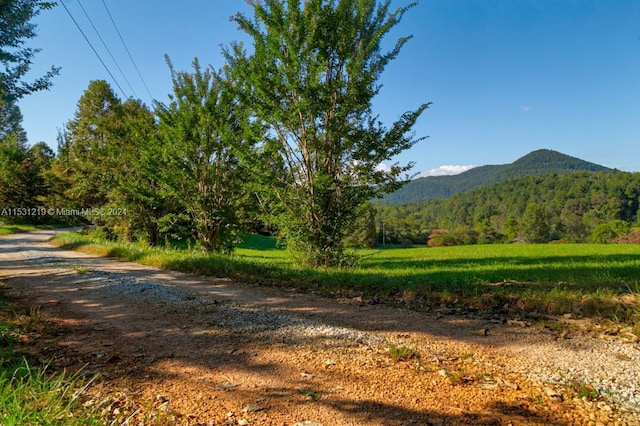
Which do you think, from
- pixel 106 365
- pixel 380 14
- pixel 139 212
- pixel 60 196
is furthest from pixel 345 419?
pixel 60 196

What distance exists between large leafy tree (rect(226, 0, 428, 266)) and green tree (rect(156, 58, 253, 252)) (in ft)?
9.67

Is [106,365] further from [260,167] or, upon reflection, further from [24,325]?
[260,167]

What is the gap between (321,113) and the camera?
31.8 ft

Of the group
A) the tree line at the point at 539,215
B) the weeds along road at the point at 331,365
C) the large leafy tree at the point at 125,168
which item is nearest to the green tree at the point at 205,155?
the large leafy tree at the point at 125,168

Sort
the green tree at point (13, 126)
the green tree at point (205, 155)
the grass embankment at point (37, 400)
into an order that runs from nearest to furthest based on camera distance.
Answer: the grass embankment at point (37, 400), the green tree at point (205, 155), the green tree at point (13, 126)

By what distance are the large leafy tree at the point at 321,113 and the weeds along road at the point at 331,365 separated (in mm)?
4861

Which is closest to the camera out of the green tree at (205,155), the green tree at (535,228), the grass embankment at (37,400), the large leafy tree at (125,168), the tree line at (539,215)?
the grass embankment at (37,400)

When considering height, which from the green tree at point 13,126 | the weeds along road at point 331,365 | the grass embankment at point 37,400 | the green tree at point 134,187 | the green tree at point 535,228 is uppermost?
the green tree at point 13,126

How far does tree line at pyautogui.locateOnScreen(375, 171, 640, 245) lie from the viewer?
83812mm

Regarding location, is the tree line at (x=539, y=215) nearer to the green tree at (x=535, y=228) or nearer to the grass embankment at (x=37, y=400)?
the green tree at (x=535, y=228)

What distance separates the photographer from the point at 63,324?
4512mm

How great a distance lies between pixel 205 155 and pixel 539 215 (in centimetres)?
9376

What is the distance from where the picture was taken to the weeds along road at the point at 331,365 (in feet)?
7.98

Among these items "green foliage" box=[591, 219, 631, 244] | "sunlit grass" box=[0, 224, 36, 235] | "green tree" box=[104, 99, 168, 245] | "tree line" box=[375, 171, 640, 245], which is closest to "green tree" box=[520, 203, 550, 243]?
"tree line" box=[375, 171, 640, 245]
